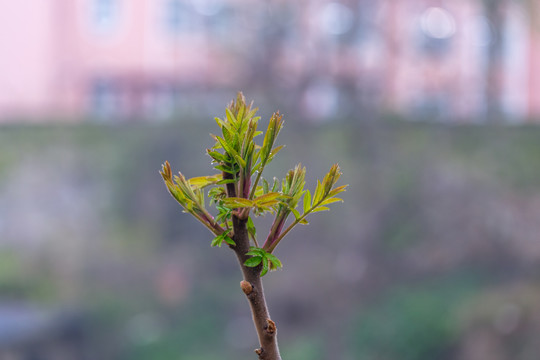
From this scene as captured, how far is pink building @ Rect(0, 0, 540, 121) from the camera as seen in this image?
680 cm

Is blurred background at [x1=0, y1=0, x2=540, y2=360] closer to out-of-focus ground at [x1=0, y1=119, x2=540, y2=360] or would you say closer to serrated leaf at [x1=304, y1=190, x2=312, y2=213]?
out-of-focus ground at [x1=0, y1=119, x2=540, y2=360]

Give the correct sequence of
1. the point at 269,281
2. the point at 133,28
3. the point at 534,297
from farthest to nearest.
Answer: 1. the point at 133,28
2. the point at 269,281
3. the point at 534,297

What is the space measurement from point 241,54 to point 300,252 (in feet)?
7.19

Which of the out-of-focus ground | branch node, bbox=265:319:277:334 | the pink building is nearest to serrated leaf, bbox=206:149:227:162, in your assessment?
branch node, bbox=265:319:277:334

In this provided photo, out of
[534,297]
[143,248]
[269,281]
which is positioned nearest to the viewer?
[534,297]

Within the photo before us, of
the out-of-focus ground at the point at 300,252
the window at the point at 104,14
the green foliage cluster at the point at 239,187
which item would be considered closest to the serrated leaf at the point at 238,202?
the green foliage cluster at the point at 239,187

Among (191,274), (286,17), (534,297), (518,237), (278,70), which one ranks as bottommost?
(534,297)

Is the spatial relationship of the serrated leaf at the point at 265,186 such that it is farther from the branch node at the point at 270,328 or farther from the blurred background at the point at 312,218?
the blurred background at the point at 312,218

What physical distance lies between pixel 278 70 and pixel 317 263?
6.54ft

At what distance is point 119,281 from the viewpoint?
6.84 m

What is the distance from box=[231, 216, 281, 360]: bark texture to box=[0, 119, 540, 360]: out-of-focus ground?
5.43 m

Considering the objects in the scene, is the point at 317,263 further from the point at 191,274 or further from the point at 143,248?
the point at 143,248

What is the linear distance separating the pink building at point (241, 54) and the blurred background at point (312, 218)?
0.13 feet

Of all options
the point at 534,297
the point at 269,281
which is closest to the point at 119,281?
the point at 269,281
